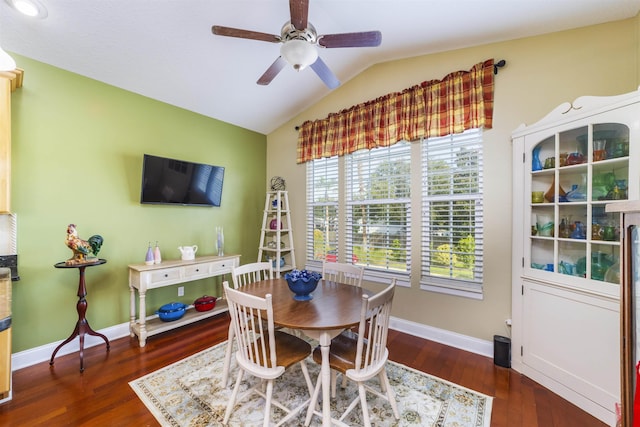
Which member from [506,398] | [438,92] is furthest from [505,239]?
[438,92]

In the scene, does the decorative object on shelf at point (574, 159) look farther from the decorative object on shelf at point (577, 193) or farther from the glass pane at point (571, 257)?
the glass pane at point (571, 257)

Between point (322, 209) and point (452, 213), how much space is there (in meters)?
1.72

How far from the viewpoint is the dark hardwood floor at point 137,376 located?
1826mm

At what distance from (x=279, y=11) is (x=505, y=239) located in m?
2.89

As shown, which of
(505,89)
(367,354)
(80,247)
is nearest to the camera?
(367,354)

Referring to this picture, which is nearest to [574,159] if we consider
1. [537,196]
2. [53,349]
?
[537,196]

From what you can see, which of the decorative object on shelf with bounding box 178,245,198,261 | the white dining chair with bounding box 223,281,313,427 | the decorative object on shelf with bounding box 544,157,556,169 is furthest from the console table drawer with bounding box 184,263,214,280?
the decorative object on shelf with bounding box 544,157,556,169

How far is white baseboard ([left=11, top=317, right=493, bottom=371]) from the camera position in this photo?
7.95 feet

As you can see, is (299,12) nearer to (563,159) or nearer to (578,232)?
(563,159)

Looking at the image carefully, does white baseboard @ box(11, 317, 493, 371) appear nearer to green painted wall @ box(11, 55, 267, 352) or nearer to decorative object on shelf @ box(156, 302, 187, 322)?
green painted wall @ box(11, 55, 267, 352)

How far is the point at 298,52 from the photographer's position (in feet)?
5.97

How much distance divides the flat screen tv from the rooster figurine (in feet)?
2.13

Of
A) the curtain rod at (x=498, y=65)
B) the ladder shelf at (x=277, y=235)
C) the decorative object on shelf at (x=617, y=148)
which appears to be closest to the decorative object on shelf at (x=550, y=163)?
the decorative object on shelf at (x=617, y=148)

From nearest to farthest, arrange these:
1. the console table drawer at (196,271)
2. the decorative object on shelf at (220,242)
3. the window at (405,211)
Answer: the window at (405,211)
the console table drawer at (196,271)
the decorative object on shelf at (220,242)
